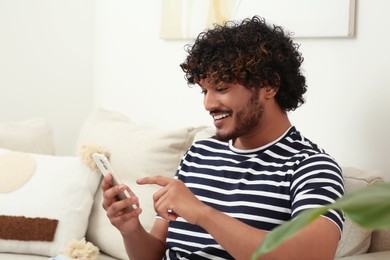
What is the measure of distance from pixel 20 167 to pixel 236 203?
1.09 meters

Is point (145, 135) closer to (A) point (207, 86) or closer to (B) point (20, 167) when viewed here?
(B) point (20, 167)

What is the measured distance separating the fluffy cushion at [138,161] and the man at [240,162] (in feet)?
1.56

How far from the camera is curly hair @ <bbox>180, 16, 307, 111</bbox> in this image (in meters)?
1.57

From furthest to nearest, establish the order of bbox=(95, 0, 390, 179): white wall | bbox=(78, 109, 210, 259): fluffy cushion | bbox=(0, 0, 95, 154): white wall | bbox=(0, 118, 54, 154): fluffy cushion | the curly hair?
1. bbox=(0, 0, 95, 154): white wall
2. bbox=(0, 118, 54, 154): fluffy cushion
3. bbox=(78, 109, 210, 259): fluffy cushion
4. bbox=(95, 0, 390, 179): white wall
5. the curly hair

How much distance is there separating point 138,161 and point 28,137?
0.59 m

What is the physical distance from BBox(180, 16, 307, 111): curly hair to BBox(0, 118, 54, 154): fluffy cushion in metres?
1.15

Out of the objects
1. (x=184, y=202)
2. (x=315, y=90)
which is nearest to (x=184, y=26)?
(x=315, y=90)

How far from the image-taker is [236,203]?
1.55m

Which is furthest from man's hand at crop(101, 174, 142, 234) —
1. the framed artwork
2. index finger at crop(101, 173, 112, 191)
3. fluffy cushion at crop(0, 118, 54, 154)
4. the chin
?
fluffy cushion at crop(0, 118, 54, 154)

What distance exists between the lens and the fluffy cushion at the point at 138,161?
2234 mm

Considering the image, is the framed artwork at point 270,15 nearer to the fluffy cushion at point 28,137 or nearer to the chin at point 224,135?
the chin at point 224,135

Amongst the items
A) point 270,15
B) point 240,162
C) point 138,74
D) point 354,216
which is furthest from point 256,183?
point 138,74

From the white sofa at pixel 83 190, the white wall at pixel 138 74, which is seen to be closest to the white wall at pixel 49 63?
the white wall at pixel 138 74

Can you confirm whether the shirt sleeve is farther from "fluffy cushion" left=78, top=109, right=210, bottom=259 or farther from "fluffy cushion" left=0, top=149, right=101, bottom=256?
"fluffy cushion" left=0, top=149, right=101, bottom=256
